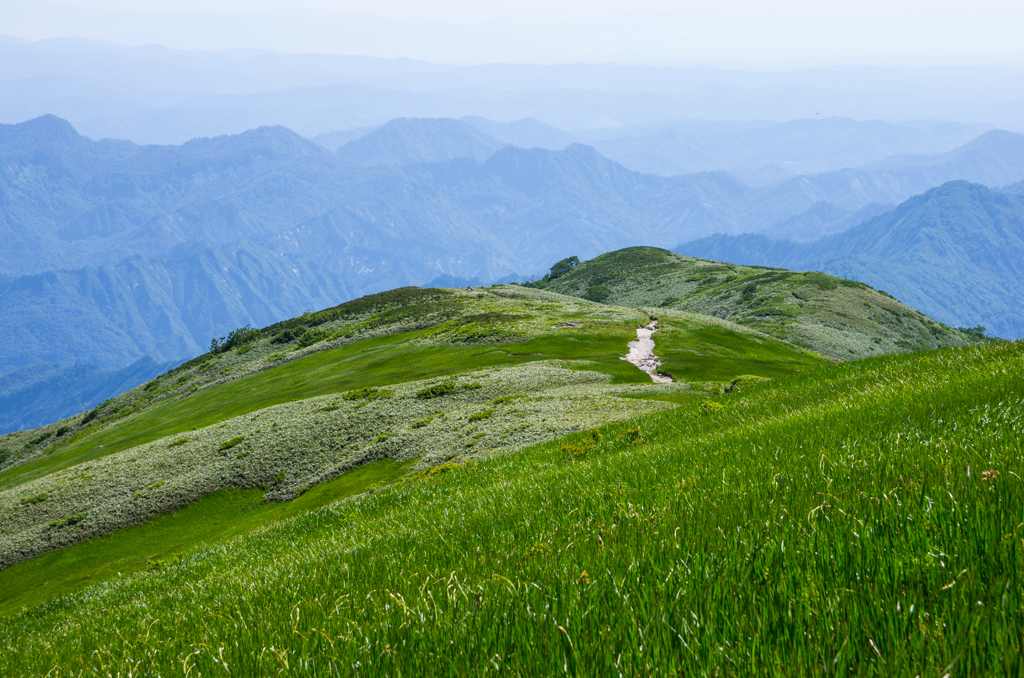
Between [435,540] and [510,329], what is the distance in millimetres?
92466

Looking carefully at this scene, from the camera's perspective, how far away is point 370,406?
63.2m

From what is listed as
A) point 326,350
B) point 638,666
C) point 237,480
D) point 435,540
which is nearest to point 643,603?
point 638,666

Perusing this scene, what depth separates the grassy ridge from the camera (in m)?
2.48

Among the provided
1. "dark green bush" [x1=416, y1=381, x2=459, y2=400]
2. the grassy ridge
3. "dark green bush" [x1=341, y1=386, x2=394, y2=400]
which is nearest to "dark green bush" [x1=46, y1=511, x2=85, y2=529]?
"dark green bush" [x1=341, y1=386, x2=394, y2=400]

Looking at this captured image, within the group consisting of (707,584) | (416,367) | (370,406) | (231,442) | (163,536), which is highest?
(707,584)

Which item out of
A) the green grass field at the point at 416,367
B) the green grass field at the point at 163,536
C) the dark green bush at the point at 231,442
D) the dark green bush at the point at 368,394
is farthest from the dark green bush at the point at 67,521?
the dark green bush at the point at 368,394

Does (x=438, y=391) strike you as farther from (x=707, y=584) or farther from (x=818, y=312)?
(x=818, y=312)

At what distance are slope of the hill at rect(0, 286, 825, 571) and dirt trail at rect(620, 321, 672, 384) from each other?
5.01 ft

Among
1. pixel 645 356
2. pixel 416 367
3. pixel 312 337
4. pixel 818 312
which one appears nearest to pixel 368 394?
pixel 416 367

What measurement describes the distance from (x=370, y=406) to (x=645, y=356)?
122 feet

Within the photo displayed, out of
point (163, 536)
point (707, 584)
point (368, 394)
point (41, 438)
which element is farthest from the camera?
point (41, 438)

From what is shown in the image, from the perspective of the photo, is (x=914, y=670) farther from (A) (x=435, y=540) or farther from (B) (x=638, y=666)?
(A) (x=435, y=540)

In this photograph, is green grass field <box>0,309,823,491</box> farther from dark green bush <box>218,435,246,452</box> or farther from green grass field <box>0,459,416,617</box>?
green grass field <box>0,459,416,617</box>

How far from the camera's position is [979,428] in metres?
6.42
